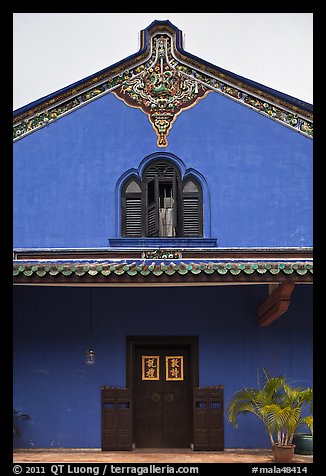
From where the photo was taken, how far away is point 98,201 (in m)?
13.8

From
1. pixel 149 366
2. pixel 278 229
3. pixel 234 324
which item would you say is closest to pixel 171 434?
pixel 149 366

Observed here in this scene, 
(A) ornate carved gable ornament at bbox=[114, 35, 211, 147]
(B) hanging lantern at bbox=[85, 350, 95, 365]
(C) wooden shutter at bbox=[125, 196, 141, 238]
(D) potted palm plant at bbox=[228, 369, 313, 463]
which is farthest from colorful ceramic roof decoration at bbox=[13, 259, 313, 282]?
(A) ornate carved gable ornament at bbox=[114, 35, 211, 147]

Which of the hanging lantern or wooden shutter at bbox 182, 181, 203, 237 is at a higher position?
wooden shutter at bbox 182, 181, 203, 237

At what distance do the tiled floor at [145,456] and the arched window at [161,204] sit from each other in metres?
3.79

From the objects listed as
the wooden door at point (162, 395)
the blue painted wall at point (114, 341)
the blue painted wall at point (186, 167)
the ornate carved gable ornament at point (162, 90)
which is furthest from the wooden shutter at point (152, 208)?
the wooden door at point (162, 395)

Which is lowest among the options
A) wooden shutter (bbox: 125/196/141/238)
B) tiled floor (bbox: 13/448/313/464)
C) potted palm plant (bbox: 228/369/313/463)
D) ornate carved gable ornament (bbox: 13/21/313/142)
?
tiled floor (bbox: 13/448/313/464)

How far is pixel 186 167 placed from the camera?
13.9m

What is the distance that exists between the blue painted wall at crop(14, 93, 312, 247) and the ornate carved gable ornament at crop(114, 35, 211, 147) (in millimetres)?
132

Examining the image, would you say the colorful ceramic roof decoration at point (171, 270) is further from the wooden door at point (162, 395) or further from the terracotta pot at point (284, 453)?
the terracotta pot at point (284, 453)

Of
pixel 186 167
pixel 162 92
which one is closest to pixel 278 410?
pixel 186 167

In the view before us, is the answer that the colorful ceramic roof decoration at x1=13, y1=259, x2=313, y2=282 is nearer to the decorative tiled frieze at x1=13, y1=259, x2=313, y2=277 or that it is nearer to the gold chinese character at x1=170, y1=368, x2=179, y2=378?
the decorative tiled frieze at x1=13, y1=259, x2=313, y2=277

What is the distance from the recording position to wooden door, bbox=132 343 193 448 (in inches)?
516

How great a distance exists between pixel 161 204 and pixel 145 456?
4470 millimetres

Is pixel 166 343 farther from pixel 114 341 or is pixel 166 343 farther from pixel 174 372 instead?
pixel 114 341
